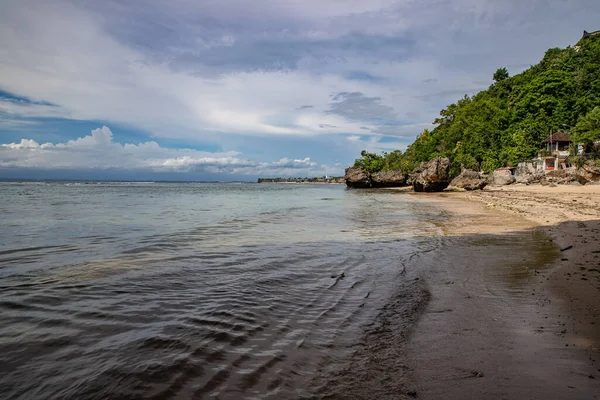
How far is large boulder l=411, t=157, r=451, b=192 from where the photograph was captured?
4910cm

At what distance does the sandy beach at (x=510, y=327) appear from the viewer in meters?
3.10

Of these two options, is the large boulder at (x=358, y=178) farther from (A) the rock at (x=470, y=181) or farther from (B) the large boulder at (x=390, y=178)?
(A) the rock at (x=470, y=181)

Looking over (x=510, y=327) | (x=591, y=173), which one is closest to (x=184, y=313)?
(x=510, y=327)

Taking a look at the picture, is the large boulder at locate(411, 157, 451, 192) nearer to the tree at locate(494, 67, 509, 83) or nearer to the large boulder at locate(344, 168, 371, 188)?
the large boulder at locate(344, 168, 371, 188)

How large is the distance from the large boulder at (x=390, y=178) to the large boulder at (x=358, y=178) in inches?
59.3

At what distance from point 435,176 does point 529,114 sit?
102 ft

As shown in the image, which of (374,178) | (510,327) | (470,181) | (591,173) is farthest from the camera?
(374,178)

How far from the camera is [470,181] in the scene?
49469mm

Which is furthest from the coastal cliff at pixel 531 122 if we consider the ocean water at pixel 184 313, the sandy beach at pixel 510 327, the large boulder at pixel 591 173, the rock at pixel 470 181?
the ocean water at pixel 184 313

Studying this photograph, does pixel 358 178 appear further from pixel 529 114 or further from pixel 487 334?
pixel 487 334

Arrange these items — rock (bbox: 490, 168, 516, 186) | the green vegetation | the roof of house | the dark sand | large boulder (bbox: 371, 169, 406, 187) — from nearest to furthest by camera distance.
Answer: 1. the dark sand
2. rock (bbox: 490, 168, 516, 186)
3. the roof of house
4. the green vegetation
5. large boulder (bbox: 371, 169, 406, 187)

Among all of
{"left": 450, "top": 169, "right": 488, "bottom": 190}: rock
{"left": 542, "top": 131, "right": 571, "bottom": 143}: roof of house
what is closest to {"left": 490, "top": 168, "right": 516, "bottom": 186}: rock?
{"left": 450, "top": 169, "right": 488, "bottom": 190}: rock

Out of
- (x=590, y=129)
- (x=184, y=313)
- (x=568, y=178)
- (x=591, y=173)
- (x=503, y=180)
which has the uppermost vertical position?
(x=590, y=129)

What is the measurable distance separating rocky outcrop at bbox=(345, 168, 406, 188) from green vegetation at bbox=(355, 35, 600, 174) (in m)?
10.9
